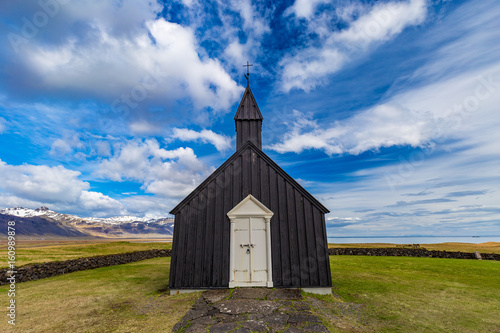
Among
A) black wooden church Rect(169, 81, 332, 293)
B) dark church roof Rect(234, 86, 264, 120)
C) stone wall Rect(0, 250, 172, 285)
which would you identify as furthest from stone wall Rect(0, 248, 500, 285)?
dark church roof Rect(234, 86, 264, 120)

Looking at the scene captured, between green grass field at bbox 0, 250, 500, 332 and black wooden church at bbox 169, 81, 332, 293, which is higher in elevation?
black wooden church at bbox 169, 81, 332, 293

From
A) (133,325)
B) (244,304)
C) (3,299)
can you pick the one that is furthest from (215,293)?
(3,299)

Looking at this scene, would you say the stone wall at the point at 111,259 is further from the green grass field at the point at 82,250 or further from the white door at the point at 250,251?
the white door at the point at 250,251

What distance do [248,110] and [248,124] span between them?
2.90ft

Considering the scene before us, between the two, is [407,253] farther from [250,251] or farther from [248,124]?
[248,124]

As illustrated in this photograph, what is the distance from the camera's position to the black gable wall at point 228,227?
10.2 meters

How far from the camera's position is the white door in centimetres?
1026

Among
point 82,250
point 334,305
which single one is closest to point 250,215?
point 334,305

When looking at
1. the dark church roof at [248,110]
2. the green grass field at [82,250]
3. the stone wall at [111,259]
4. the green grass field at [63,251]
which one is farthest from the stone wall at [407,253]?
the green grass field at [63,251]

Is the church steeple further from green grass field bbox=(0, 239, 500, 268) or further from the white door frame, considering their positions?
green grass field bbox=(0, 239, 500, 268)

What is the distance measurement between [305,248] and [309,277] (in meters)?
1.19

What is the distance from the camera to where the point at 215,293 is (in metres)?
9.54

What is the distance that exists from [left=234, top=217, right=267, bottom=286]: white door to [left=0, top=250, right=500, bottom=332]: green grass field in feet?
6.92

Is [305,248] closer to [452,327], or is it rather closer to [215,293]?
[215,293]
